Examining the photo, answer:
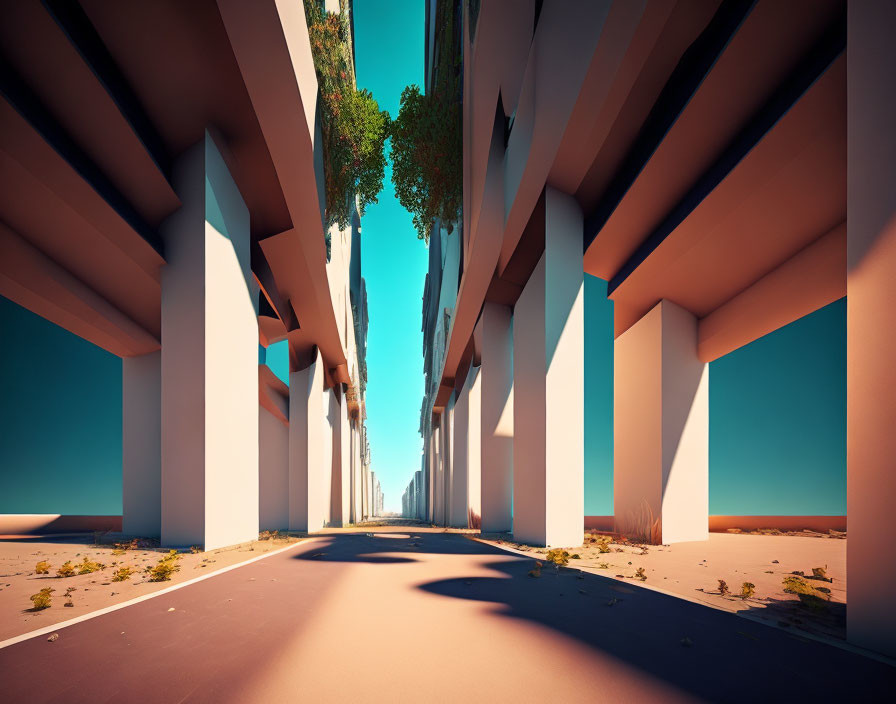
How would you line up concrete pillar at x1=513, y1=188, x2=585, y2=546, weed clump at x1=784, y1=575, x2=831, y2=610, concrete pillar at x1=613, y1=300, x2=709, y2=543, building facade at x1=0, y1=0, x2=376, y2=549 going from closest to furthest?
weed clump at x1=784, y1=575, x2=831, y2=610 → building facade at x1=0, y1=0, x2=376, y2=549 → concrete pillar at x1=513, y1=188, x2=585, y2=546 → concrete pillar at x1=613, y1=300, x2=709, y2=543

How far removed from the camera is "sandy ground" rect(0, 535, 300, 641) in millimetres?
2872

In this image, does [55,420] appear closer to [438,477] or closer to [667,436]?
[438,477]

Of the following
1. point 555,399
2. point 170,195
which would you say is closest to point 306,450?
point 170,195

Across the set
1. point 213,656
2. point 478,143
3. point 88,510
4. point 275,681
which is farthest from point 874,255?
point 88,510

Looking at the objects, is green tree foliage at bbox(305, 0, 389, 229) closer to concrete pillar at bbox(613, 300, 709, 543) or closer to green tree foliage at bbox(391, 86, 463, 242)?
green tree foliage at bbox(391, 86, 463, 242)

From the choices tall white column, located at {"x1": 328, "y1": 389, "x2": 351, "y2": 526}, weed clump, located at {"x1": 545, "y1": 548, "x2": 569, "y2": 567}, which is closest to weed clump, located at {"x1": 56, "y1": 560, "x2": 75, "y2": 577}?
weed clump, located at {"x1": 545, "y1": 548, "x2": 569, "y2": 567}

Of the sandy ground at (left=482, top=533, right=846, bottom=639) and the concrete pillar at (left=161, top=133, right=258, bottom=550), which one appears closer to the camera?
the sandy ground at (left=482, top=533, right=846, bottom=639)

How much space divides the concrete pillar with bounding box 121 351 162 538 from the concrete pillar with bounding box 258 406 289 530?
252 inches

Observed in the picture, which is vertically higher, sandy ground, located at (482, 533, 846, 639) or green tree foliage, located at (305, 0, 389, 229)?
green tree foliage, located at (305, 0, 389, 229)

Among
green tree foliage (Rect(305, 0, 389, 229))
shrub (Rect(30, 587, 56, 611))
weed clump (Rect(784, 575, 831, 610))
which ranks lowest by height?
weed clump (Rect(784, 575, 831, 610))

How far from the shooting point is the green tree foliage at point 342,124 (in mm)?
8219

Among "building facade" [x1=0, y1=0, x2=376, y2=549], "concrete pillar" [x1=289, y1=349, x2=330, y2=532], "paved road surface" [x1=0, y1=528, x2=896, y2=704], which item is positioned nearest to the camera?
"paved road surface" [x1=0, y1=528, x2=896, y2=704]

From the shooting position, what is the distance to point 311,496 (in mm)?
13336

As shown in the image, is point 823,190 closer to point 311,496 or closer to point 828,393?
point 828,393
